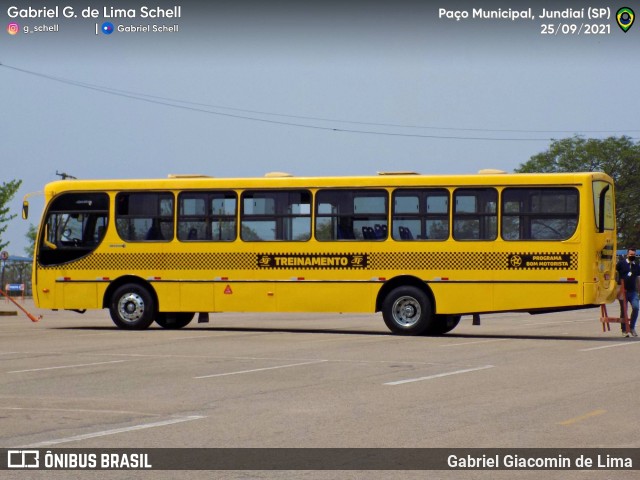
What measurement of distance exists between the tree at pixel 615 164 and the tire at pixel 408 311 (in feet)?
244

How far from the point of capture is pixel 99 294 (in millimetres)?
27828

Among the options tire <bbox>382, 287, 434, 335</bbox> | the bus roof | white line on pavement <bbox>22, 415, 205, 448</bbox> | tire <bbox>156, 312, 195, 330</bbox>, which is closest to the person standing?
the bus roof

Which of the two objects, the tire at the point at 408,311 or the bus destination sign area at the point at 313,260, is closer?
the tire at the point at 408,311

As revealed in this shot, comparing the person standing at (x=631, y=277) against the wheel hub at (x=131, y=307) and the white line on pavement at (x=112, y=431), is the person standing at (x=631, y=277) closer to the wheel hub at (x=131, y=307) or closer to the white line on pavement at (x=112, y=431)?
the wheel hub at (x=131, y=307)

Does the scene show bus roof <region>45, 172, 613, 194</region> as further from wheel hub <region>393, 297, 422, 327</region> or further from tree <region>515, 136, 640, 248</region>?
tree <region>515, 136, 640, 248</region>

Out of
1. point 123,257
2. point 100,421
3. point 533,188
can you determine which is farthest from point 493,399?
point 123,257

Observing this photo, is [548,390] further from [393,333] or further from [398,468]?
[393,333]

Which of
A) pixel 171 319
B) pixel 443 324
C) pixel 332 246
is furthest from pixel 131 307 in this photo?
pixel 443 324

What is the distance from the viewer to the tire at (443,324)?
25.8 m

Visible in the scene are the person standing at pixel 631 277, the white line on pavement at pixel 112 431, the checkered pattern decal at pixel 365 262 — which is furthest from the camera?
the person standing at pixel 631 277

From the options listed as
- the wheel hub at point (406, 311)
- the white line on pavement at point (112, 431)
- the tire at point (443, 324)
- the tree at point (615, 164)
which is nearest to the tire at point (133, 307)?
the wheel hub at point (406, 311)

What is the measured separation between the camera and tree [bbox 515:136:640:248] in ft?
319
